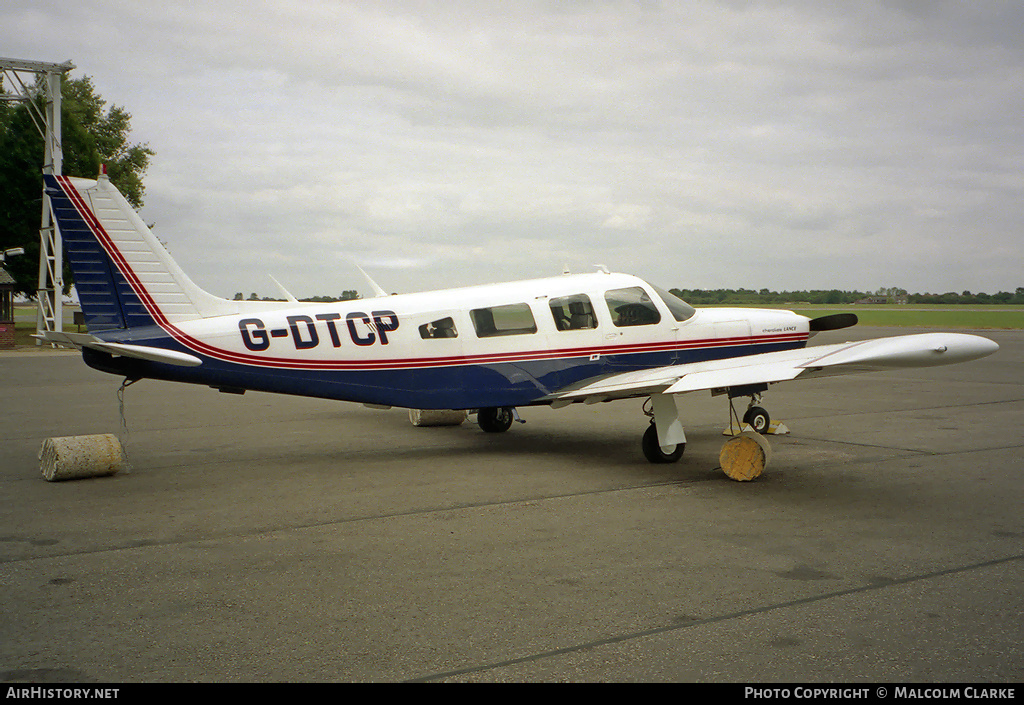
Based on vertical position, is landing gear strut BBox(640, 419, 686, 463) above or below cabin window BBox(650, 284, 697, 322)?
below

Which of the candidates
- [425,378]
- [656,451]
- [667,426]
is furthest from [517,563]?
[425,378]

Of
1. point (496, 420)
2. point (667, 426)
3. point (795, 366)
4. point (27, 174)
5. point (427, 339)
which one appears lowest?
point (496, 420)

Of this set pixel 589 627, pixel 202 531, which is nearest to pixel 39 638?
pixel 202 531

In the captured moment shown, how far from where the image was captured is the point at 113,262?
9.62 m

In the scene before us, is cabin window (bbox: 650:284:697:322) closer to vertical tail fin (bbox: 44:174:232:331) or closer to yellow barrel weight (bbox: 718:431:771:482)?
yellow barrel weight (bbox: 718:431:771:482)

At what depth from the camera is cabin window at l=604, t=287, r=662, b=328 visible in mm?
Answer: 11218

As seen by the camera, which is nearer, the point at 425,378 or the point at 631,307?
the point at 425,378

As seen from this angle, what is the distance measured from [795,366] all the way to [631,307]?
321cm

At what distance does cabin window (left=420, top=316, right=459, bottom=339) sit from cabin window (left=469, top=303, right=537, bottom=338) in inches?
11.7

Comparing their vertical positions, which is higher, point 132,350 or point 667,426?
point 132,350

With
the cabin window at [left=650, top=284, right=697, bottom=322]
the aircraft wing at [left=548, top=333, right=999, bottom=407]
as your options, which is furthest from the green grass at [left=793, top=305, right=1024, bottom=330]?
the aircraft wing at [left=548, top=333, right=999, bottom=407]

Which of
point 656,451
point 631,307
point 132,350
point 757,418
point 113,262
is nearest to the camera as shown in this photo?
point 132,350

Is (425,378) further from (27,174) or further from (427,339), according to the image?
(27,174)

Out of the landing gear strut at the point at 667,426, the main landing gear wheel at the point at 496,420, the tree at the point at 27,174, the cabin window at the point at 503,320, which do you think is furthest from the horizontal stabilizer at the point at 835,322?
the tree at the point at 27,174
